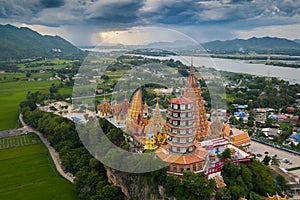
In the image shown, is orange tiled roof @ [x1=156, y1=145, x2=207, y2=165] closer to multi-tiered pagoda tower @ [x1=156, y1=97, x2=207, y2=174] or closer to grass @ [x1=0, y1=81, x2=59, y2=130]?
multi-tiered pagoda tower @ [x1=156, y1=97, x2=207, y2=174]

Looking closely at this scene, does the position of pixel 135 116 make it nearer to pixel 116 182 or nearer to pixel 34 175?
pixel 116 182

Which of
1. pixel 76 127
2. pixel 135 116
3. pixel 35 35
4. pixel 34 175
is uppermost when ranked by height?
pixel 35 35

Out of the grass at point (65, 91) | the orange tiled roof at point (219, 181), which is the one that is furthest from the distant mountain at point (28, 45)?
the orange tiled roof at point (219, 181)

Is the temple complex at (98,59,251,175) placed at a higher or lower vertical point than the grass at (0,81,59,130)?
higher

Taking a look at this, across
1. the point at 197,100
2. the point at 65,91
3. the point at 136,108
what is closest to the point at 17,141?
the point at 136,108

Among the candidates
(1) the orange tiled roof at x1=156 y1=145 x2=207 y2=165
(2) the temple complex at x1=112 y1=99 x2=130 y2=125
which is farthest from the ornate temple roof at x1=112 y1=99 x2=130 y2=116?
(1) the orange tiled roof at x1=156 y1=145 x2=207 y2=165

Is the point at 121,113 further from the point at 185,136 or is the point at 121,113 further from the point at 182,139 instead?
the point at 185,136

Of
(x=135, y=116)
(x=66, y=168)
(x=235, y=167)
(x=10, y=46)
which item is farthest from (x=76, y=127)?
(x=10, y=46)

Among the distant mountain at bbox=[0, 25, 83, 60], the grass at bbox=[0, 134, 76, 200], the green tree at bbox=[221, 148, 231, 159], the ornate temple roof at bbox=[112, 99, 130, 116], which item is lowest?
the grass at bbox=[0, 134, 76, 200]
